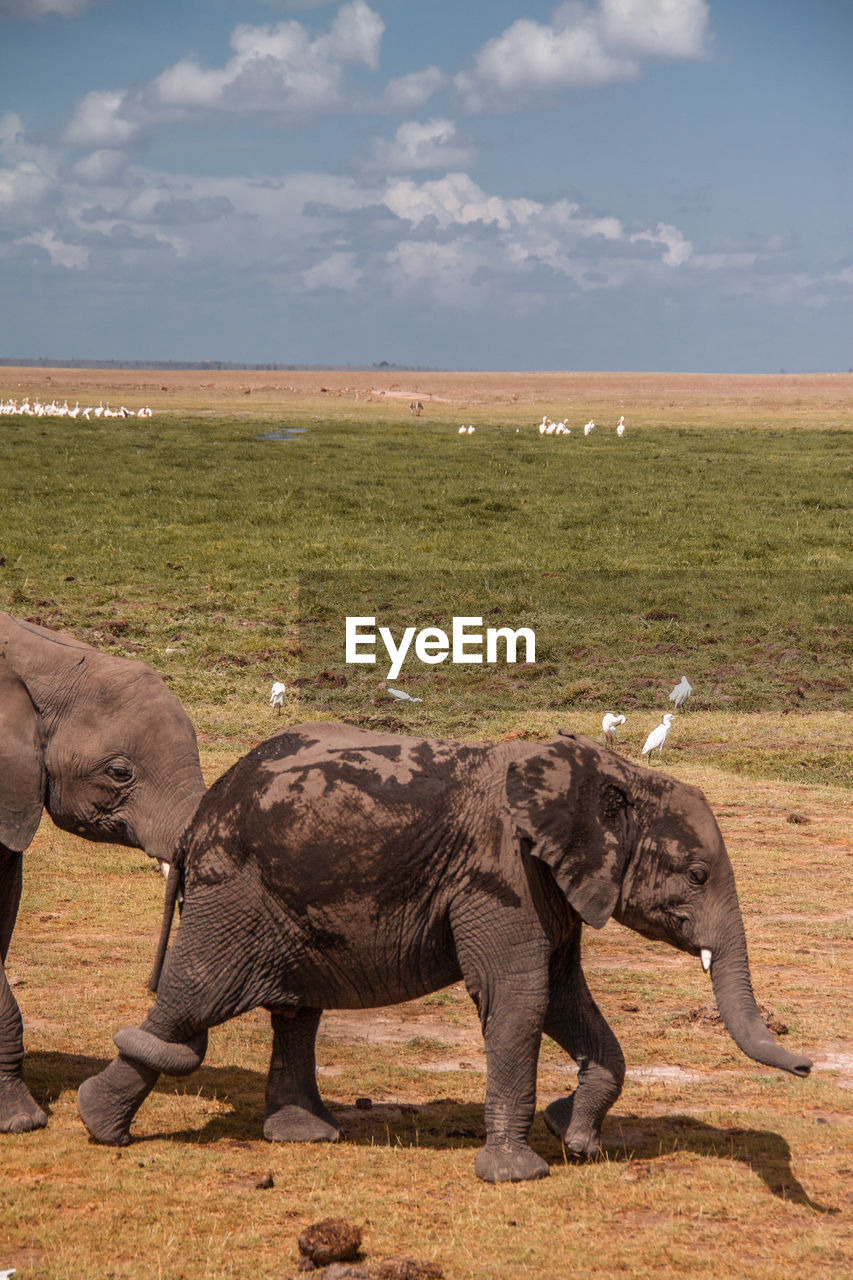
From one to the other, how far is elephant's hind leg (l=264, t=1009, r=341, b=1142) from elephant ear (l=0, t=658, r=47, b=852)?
1.70 m

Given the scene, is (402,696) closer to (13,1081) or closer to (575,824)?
(13,1081)

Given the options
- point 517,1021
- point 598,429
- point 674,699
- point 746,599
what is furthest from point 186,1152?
point 598,429

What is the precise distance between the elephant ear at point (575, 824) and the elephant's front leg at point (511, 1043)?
0.38 metres

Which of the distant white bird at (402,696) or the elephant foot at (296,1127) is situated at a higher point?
the elephant foot at (296,1127)

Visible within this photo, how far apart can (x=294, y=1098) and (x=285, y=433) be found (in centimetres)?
4511

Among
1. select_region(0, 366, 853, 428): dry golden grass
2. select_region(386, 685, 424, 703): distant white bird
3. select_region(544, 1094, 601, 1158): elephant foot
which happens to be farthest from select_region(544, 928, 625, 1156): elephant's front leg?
select_region(0, 366, 853, 428): dry golden grass

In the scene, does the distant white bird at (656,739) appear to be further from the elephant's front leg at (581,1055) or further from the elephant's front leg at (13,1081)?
the elephant's front leg at (13,1081)

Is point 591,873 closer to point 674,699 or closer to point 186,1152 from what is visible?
point 186,1152

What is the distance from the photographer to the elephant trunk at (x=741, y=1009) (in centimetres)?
614

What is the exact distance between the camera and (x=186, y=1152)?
693cm

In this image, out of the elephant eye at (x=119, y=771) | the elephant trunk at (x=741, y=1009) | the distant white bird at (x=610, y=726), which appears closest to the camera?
the elephant trunk at (x=741, y=1009)

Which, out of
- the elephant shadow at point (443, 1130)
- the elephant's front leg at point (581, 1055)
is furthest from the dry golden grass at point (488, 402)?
the elephant's front leg at point (581, 1055)

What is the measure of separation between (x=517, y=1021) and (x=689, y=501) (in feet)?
99.6

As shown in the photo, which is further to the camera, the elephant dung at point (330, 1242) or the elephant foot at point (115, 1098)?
the elephant foot at point (115, 1098)
